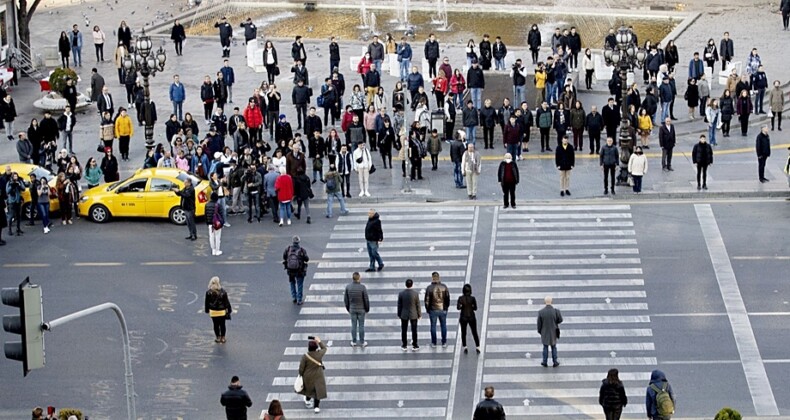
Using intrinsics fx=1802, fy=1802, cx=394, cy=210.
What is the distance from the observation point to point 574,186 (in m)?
44.2

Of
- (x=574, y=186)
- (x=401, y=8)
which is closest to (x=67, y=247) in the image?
(x=574, y=186)

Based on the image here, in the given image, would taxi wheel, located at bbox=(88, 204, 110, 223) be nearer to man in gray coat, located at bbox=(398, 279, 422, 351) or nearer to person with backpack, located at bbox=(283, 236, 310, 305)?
person with backpack, located at bbox=(283, 236, 310, 305)

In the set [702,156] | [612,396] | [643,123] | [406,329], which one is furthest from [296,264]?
[643,123]

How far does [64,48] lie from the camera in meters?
59.9

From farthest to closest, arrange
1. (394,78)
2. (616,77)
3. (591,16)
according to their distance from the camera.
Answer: (591,16), (394,78), (616,77)

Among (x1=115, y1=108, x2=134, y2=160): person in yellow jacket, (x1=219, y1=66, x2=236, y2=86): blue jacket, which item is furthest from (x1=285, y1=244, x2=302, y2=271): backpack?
(x1=219, y1=66, x2=236, y2=86): blue jacket

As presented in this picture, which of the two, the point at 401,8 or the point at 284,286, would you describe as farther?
the point at 401,8

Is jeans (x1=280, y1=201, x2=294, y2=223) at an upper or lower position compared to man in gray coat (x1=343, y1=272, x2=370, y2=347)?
upper

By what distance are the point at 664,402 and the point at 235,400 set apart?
6715 mm

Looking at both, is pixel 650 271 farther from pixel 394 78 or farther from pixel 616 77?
pixel 394 78

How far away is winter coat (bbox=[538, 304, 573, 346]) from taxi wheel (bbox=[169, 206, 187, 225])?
12420mm

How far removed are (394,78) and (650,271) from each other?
20.9 metres

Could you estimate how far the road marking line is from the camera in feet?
99.7

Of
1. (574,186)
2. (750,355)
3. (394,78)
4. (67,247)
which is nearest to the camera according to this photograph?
(750,355)
